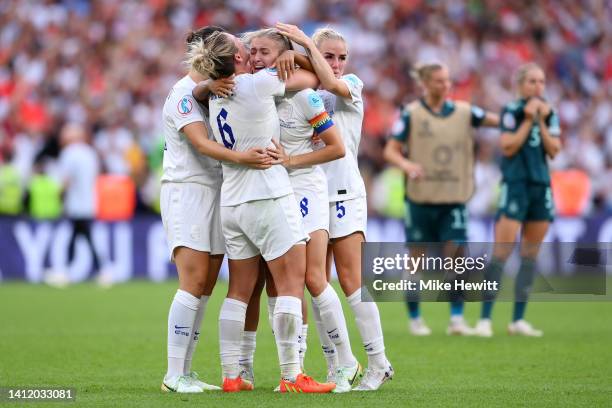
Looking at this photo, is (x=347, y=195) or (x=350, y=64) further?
(x=350, y=64)

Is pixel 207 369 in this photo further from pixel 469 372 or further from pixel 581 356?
pixel 581 356

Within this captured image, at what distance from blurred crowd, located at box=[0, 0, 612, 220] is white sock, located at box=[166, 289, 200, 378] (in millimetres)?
12789

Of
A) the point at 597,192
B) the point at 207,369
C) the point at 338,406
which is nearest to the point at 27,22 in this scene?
the point at 597,192

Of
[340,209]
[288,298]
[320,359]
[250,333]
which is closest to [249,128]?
[340,209]

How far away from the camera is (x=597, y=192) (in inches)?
882

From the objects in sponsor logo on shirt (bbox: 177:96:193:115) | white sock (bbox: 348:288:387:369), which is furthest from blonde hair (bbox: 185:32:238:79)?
white sock (bbox: 348:288:387:369)

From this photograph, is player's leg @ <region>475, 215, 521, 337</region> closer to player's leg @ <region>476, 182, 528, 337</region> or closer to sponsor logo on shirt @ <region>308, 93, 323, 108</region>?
player's leg @ <region>476, 182, 528, 337</region>

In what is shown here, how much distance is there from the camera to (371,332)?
293 inches

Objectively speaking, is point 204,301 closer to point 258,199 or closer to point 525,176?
point 258,199

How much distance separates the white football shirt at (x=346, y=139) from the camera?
767 centimetres

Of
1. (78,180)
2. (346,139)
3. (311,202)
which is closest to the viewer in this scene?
Result: (311,202)

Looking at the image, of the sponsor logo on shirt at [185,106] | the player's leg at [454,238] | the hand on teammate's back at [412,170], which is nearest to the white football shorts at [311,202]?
the sponsor logo on shirt at [185,106]

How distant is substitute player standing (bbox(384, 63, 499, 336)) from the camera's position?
1152 cm

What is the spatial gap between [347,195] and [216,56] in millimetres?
1392
